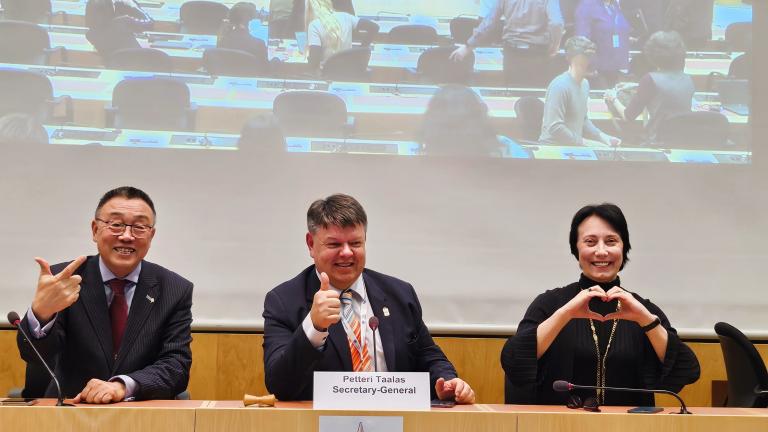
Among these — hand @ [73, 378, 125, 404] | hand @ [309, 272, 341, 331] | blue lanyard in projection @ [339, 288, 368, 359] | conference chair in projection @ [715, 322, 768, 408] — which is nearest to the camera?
hand @ [73, 378, 125, 404]

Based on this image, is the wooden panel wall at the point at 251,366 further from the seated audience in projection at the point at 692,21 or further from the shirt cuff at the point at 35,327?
the seated audience in projection at the point at 692,21

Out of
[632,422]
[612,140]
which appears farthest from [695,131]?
[632,422]

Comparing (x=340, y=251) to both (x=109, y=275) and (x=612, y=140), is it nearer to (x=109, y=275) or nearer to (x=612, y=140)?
(x=109, y=275)

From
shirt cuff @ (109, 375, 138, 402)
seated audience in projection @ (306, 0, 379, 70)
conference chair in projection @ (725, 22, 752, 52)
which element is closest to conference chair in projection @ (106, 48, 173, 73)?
seated audience in projection @ (306, 0, 379, 70)

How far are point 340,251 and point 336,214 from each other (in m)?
0.12

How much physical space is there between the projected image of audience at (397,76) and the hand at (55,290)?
1201 millimetres

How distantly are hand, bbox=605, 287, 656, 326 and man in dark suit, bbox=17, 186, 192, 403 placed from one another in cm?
142

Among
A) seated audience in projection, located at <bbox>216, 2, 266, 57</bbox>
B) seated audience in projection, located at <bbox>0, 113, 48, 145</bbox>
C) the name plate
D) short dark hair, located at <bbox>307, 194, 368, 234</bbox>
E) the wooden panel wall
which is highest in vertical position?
seated audience in projection, located at <bbox>216, 2, 266, 57</bbox>

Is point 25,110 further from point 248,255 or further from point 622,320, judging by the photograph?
point 622,320

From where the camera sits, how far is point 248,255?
149 inches

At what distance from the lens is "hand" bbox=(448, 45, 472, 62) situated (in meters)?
3.90

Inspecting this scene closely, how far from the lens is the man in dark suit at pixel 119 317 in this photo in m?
2.78

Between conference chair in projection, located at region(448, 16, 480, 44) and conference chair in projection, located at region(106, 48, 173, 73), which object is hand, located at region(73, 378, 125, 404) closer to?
conference chair in projection, located at region(106, 48, 173, 73)

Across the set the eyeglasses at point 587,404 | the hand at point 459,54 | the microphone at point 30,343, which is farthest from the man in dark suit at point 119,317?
the hand at point 459,54
